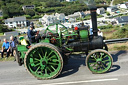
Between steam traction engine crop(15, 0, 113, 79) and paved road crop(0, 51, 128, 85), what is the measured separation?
9.9 inches

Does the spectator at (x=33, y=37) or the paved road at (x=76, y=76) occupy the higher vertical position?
the spectator at (x=33, y=37)

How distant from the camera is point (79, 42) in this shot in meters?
6.44

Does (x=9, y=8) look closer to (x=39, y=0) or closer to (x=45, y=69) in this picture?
(x=39, y=0)

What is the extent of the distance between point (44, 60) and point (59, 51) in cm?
62

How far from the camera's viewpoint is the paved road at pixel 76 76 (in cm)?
569

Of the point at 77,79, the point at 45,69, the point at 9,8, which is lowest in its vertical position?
the point at 77,79

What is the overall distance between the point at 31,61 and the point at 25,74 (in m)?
0.98

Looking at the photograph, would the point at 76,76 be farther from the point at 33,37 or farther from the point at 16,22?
the point at 16,22

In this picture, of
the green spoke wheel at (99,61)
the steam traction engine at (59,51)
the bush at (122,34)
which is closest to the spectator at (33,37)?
the steam traction engine at (59,51)

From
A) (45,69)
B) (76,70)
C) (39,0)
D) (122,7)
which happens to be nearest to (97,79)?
(76,70)

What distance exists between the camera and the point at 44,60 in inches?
235

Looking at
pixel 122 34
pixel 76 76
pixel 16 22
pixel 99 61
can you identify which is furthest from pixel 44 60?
pixel 16 22

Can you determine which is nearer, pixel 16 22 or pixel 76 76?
pixel 76 76

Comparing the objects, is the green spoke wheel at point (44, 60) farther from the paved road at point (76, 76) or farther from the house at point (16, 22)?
the house at point (16, 22)
